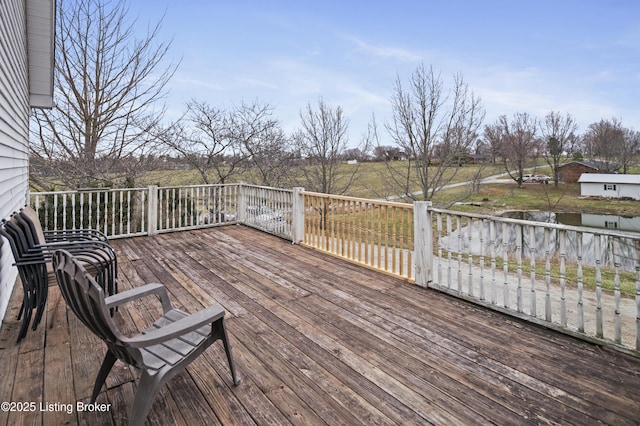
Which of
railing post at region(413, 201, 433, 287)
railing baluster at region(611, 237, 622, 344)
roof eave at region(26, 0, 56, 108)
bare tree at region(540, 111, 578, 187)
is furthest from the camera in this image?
bare tree at region(540, 111, 578, 187)

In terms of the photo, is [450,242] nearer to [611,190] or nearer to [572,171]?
[611,190]

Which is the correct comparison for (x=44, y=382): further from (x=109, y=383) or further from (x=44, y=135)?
(x=44, y=135)

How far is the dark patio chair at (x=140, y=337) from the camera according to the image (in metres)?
1.48

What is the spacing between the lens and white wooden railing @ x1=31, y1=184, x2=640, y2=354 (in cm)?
262

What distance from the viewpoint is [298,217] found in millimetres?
5668

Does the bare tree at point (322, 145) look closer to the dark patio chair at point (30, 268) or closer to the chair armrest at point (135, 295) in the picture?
the dark patio chair at point (30, 268)

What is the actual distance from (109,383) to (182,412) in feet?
1.97

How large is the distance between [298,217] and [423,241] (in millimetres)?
2504

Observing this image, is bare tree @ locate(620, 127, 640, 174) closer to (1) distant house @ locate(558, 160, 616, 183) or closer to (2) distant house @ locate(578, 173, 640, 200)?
(2) distant house @ locate(578, 173, 640, 200)

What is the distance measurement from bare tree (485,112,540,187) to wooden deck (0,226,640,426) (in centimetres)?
1117

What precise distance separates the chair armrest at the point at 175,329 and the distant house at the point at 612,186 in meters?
13.9

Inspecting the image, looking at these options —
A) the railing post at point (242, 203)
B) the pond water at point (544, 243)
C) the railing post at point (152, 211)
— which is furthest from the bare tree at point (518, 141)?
the railing post at point (152, 211)

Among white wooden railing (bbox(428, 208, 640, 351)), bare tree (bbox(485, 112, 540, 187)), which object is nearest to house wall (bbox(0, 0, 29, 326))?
white wooden railing (bbox(428, 208, 640, 351))

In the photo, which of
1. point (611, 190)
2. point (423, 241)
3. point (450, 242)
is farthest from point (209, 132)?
point (611, 190)
